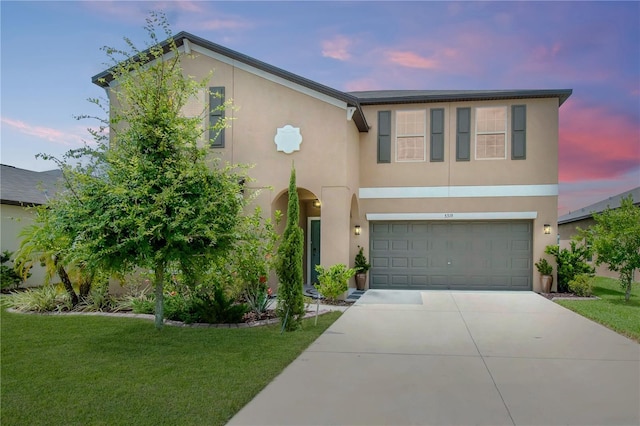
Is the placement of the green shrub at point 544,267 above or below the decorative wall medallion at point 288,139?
below

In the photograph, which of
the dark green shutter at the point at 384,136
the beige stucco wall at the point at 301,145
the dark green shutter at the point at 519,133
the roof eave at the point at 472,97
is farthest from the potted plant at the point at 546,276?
the beige stucco wall at the point at 301,145

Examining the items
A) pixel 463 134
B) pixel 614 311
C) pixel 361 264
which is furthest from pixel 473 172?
pixel 614 311

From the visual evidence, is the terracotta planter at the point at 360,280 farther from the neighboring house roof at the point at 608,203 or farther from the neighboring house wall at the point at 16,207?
the neighboring house roof at the point at 608,203

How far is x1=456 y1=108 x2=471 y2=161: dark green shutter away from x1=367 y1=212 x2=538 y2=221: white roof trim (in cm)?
181

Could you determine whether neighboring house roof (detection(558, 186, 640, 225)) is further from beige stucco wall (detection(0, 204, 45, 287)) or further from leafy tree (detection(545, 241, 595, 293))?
beige stucco wall (detection(0, 204, 45, 287))

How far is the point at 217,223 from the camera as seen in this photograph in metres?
6.86

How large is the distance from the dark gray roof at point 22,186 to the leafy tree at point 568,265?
15320mm

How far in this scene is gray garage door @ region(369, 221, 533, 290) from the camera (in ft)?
45.0

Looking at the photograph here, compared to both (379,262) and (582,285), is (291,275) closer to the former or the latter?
(379,262)

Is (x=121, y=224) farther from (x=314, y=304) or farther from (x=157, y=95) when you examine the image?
(x=314, y=304)

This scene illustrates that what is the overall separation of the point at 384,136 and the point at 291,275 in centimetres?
795

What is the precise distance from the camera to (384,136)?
551 inches

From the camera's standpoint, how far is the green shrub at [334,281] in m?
10.9

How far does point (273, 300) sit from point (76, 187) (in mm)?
5709
